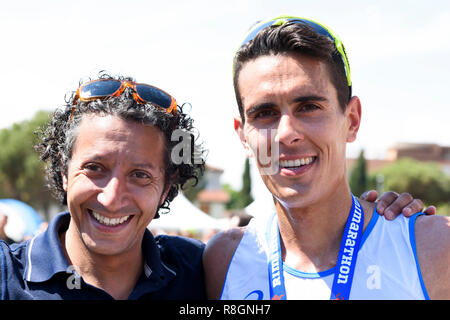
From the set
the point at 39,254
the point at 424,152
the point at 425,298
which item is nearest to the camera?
the point at 425,298

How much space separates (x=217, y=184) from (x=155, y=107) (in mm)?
79447

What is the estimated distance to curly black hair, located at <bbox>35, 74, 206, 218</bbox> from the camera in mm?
2898

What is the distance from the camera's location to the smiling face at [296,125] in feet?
8.82

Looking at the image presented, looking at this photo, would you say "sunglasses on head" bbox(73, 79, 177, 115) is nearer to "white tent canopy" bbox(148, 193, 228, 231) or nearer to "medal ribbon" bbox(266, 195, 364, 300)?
"medal ribbon" bbox(266, 195, 364, 300)

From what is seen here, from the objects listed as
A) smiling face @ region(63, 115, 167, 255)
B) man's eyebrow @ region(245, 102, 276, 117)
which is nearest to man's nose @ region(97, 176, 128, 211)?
smiling face @ region(63, 115, 167, 255)

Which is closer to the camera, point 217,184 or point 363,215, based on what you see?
point 363,215

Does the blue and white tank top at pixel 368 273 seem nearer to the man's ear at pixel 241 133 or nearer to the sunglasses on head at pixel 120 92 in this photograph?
the man's ear at pixel 241 133

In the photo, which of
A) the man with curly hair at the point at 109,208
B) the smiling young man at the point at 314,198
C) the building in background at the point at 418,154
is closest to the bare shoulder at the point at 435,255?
the smiling young man at the point at 314,198

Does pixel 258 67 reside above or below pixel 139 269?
above

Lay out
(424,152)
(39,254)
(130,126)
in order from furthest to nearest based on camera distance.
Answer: (424,152)
(130,126)
(39,254)

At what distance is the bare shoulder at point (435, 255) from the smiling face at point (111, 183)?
5.23 ft

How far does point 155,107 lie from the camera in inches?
118

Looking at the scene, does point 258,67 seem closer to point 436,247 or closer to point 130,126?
point 130,126
